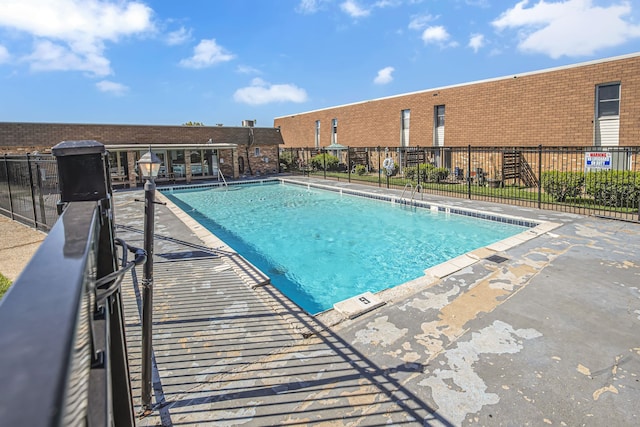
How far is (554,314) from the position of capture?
4723mm

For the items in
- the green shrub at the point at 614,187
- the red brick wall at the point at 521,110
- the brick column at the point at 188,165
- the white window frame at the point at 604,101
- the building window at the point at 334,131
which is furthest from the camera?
the building window at the point at 334,131

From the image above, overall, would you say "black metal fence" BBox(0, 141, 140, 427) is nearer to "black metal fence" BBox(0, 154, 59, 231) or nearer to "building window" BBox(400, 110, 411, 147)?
"black metal fence" BBox(0, 154, 59, 231)

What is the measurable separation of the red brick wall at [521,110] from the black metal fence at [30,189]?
1817 cm

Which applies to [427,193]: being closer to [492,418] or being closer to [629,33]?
[629,33]

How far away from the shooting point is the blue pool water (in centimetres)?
809

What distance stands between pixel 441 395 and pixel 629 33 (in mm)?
18743

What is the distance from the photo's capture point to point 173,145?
22047 mm

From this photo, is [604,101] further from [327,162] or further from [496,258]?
[327,162]

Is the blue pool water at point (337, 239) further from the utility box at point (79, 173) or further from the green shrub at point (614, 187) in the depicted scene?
the utility box at point (79, 173)

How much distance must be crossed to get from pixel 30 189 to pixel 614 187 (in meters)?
16.0

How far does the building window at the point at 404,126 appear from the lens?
25000 mm

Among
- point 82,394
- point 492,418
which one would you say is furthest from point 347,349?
point 82,394

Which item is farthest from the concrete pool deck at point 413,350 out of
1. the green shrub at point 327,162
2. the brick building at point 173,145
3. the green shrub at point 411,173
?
the green shrub at point 327,162

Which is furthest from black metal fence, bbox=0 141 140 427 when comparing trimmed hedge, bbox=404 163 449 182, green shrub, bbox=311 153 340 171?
green shrub, bbox=311 153 340 171
